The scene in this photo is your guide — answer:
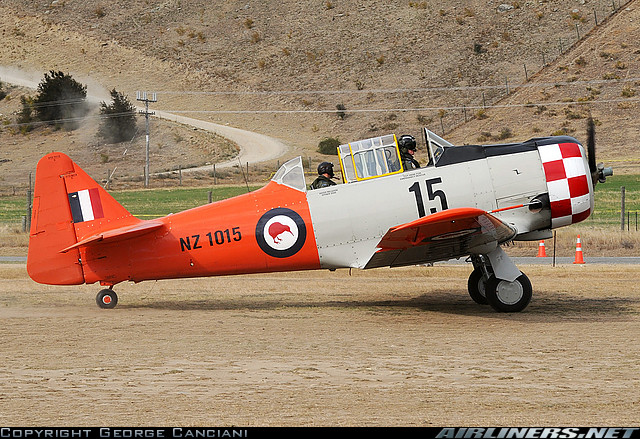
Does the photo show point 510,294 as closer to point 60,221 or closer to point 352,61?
point 60,221

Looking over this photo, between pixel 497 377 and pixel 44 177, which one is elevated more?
pixel 44 177

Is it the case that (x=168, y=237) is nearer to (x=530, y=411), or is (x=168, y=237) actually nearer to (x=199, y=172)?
(x=530, y=411)

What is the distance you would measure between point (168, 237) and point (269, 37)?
7701 cm

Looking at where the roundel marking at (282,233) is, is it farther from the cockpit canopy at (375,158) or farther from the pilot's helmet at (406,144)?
the pilot's helmet at (406,144)

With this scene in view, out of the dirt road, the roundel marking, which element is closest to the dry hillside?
the dirt road

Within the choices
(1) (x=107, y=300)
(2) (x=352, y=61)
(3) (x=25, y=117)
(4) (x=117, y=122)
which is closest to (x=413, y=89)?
(2) (x=352, y=61)

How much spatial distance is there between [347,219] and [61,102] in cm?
7177

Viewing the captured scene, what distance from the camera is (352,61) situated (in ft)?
262

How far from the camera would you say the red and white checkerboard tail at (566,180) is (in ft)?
40.5

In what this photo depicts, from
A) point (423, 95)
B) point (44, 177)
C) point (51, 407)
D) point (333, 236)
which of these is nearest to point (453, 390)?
point (51, 407)

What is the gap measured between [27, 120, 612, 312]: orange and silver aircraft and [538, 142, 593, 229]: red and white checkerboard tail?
2 centimetres

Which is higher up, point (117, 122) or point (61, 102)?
point (61, 102)

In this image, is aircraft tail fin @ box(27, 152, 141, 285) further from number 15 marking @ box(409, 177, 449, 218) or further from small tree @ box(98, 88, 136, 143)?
small tree @ box(98, 88, 136, 143)

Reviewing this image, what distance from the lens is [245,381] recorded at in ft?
26.5
